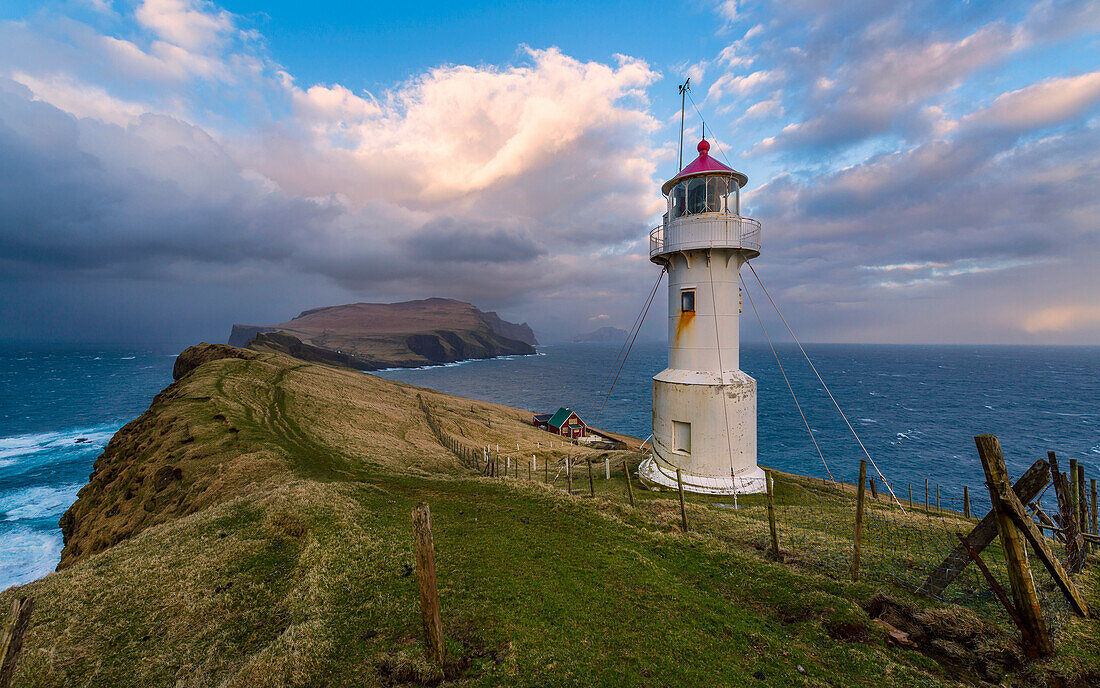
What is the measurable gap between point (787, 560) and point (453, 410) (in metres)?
50.0

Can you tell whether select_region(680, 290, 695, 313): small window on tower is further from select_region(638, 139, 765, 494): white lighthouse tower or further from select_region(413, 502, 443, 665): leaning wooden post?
select_region(413, 502, 443, 665): leaning wooden post

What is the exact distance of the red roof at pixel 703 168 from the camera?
20.4 meters

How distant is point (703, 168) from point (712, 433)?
13.2 metres

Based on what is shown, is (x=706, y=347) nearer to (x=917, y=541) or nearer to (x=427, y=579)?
(x=917, y=541)

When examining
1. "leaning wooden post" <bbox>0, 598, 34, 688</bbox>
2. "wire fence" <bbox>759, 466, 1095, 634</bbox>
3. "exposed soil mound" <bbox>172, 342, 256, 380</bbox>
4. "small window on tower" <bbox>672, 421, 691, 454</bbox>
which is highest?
"exposed soil mound" <bbox>172, 342, 256, 380</bbox>

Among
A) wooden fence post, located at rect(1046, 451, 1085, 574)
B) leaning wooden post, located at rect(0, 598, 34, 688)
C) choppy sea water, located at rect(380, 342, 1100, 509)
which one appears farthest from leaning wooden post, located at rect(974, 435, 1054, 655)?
choppy sea water, located at rect(380, 342, 1100, 509)

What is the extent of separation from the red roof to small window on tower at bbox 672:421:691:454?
1236cm

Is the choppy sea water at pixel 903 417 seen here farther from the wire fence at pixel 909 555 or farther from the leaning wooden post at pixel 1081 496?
the leaning wooden post at pixel 1081 496

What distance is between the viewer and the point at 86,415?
8194 cm

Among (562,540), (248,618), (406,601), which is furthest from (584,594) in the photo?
(248,618)

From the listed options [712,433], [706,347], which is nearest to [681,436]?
[712,433]

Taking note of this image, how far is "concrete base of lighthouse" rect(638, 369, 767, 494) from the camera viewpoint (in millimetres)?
20234

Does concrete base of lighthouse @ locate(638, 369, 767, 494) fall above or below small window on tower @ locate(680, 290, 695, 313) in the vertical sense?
below

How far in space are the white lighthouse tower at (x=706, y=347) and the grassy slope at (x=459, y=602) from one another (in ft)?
10.9
